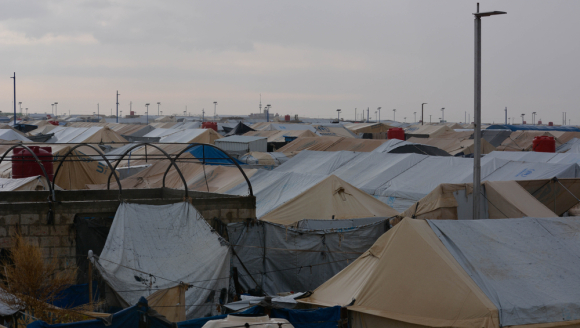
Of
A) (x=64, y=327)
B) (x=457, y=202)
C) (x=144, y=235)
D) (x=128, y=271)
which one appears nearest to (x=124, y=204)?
(x=144, y=235)

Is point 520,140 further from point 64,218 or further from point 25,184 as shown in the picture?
point 64,218

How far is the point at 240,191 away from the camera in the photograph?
22.9m

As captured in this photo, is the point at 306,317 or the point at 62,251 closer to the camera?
the point at 306,317

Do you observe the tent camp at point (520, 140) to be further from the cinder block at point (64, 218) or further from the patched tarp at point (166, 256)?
the cinder block at point (64, 218)

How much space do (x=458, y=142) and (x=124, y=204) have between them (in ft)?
124

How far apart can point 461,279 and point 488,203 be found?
8.16m

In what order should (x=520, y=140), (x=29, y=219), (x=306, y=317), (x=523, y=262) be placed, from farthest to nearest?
1. (x=520, y=140)
2. (x=29, y=219)
3. (x=523, y=262)
4. (x=306, y=317)

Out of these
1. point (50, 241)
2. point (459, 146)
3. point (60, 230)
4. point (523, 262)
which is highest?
point (459, 146)

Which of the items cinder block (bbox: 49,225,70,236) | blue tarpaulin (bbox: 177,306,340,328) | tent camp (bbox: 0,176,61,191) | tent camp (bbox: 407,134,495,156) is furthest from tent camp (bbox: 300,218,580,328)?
tent camp (bbox: 407,134,495,156)

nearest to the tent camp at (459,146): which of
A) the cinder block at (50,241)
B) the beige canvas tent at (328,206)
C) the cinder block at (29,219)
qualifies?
the beige canvas tent at (328,206)

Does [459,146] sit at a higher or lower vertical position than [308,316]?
higher

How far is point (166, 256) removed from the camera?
40.4 ft

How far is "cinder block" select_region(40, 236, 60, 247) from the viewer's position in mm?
13508

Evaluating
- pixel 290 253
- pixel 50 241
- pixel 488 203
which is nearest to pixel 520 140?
pixel 488 203
